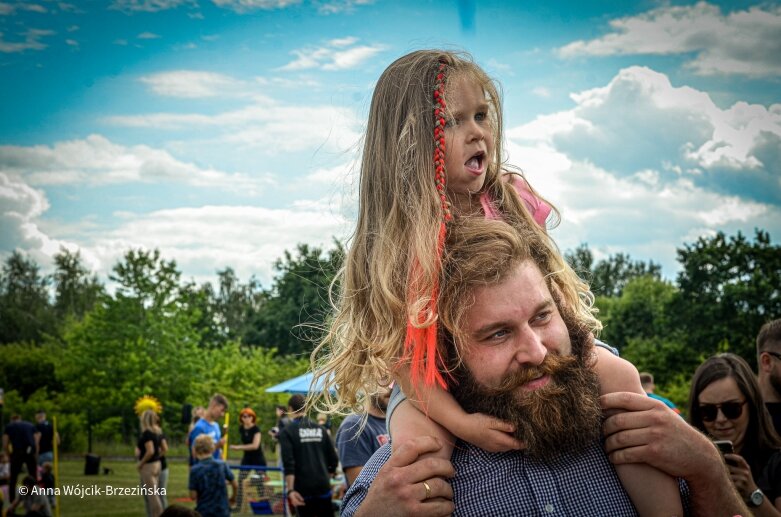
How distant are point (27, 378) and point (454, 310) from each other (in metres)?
49.9

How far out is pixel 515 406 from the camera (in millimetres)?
2092

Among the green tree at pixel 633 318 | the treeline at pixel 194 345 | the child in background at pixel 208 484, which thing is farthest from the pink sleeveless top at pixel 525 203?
the green tree at pixel 633 318

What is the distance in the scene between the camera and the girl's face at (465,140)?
8.84ft

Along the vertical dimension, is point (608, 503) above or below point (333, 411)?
below

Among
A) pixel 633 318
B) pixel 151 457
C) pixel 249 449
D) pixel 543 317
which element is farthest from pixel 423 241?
pixel 633 318

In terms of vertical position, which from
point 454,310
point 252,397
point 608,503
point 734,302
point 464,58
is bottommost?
point 252,397

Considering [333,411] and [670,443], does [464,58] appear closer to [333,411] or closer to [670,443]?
[333,411]

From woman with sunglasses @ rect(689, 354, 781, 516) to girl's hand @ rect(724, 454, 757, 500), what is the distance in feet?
3.39

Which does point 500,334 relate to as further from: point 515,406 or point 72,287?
point 72,287

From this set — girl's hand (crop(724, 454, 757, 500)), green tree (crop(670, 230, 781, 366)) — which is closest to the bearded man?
girl's hand (crop(724, 454, 757, 500))

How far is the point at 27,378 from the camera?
45.9 metres

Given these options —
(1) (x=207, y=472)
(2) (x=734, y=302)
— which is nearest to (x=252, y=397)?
(2) (x=734, y=302)

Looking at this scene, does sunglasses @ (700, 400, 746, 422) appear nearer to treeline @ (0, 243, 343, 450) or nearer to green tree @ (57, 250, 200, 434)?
treeline @ (0, 243, 343, 450)

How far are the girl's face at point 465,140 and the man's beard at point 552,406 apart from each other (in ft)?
2.81
